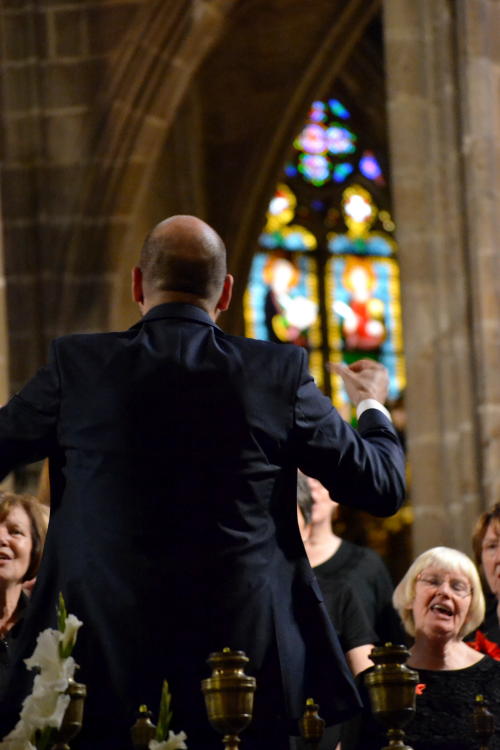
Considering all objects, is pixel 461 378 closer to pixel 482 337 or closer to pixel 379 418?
pixel 482 337

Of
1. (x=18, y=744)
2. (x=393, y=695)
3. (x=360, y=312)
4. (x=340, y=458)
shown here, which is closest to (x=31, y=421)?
(x=340, y=458)

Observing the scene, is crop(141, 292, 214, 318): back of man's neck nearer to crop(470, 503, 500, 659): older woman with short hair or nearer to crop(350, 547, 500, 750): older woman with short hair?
crop(350, 547, 500, 750): older woman with short hair

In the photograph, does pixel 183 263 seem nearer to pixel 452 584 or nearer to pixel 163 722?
pixel 163 722

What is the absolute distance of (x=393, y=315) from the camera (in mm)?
22078

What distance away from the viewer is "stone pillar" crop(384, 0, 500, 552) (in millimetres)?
10398

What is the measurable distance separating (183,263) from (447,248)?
6.63 metres

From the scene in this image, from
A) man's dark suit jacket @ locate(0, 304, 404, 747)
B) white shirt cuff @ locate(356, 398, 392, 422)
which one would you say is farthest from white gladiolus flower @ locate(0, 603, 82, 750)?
white shirt cuff @ locate(356, 398, 392, 422)

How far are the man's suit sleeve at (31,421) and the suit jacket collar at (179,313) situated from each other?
0.22 m

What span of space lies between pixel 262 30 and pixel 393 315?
14.8 ft

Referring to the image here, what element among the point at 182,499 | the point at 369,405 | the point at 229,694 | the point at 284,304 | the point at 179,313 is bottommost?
the point at 229,694

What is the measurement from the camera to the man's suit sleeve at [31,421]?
4094mm

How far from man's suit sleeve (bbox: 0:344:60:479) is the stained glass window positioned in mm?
16864

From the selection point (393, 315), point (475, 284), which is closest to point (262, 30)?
point (393, 315)

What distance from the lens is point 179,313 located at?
4227 mm
